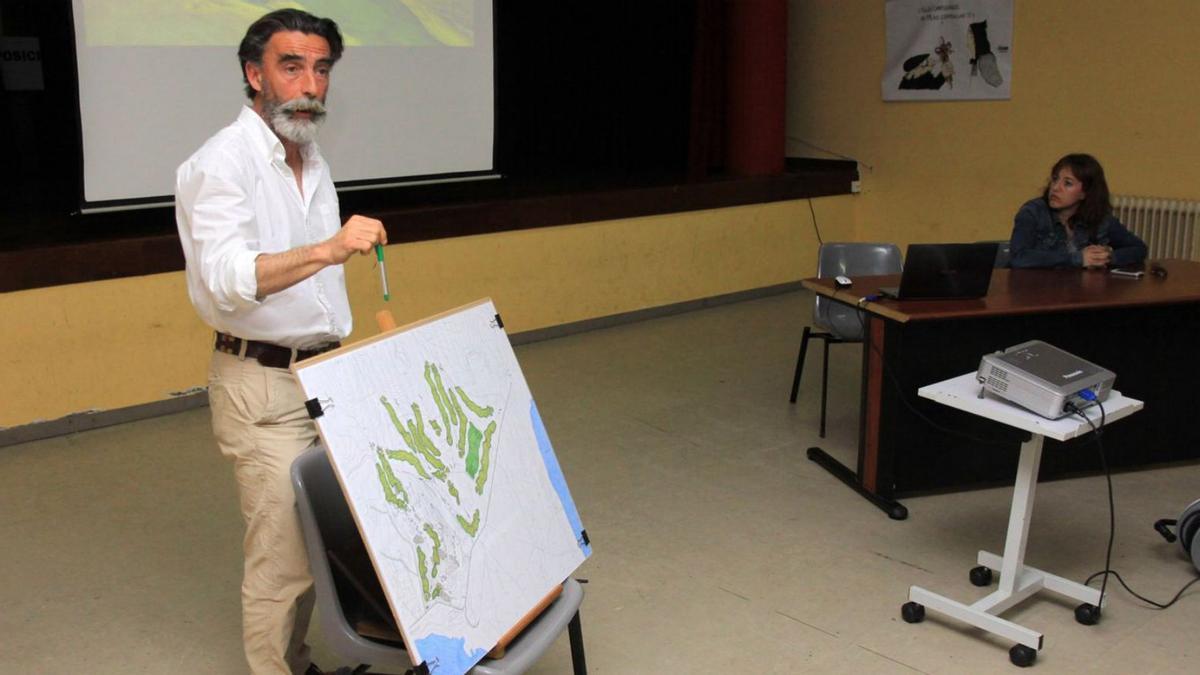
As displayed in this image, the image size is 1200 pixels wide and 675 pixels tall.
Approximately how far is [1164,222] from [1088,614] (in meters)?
3.48

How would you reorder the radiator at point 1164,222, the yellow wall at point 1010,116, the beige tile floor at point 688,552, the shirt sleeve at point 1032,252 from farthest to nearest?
the yellow wall at point 1010,116 < the radiator at point 1164,222 < the shirt sleeve at point 1032,252 < the beige tile floor at point 688,552

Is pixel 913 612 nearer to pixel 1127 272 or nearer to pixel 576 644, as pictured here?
pixel 576 644

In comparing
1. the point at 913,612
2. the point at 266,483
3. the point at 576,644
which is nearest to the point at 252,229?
the point at 266,483

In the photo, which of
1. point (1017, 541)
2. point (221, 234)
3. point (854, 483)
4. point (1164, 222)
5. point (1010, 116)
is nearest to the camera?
point (221, 234)

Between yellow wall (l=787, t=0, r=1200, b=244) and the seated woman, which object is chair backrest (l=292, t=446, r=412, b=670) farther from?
yellow wall (l=787, t=0, r=1200, b=244)

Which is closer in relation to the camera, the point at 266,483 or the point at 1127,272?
the point at 266,483

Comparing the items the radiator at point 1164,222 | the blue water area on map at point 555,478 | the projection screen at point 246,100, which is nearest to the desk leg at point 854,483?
the blue water area on map at point 555,478

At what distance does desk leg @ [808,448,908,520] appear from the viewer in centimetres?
341

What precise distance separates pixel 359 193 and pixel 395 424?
373cm

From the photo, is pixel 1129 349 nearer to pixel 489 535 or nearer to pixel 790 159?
pixel 489 535

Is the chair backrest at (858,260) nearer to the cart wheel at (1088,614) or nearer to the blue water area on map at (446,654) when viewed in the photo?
the cart wheel at (1088,614)

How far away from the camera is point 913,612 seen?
2.75m

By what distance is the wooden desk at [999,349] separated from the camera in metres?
3.42

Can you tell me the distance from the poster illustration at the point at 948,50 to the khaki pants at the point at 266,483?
5.30 meters
